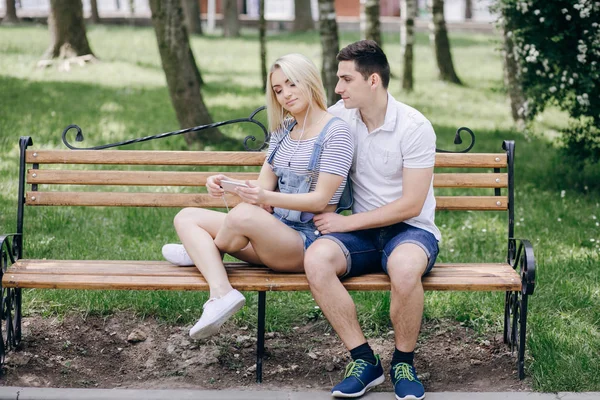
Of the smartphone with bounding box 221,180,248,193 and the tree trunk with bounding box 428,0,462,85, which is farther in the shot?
the tree trunk with bounding box 428,0,462,85

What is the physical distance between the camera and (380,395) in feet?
12.3

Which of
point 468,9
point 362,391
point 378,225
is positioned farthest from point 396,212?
point 468,9

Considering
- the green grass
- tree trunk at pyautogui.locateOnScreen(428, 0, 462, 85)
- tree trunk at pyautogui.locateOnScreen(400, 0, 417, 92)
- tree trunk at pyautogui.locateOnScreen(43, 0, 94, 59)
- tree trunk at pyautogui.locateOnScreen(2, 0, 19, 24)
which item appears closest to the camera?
the green grass

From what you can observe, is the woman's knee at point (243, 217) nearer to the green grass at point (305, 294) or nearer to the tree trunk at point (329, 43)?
the green grass at point (305, 294)

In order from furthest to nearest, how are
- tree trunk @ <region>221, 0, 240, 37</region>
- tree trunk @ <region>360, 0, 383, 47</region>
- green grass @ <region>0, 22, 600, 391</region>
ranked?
tree trunk @ <region>221, 0, 240, 37</region>, tree trunk @ <region>360, 0, 383, 47</region>, green grass @ <region>0, 22, 600, 391</region>

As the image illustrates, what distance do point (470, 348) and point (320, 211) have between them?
1.14 meters

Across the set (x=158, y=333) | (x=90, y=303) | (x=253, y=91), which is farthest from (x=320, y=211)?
(x=253, y=91)

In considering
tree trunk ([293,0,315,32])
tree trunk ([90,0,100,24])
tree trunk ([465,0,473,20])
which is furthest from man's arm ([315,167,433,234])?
tree trunk ([465,0,473,20])

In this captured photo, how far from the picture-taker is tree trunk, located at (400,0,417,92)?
1305 centimetres

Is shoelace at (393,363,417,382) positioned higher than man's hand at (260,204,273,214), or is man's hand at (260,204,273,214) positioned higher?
man's hand at (260,204,273,214)

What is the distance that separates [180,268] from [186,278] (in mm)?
228

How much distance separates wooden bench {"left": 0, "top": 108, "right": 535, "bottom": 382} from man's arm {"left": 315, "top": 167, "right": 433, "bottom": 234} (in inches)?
9.9

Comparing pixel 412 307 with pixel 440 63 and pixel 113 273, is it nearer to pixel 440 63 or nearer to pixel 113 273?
pixel 113 273

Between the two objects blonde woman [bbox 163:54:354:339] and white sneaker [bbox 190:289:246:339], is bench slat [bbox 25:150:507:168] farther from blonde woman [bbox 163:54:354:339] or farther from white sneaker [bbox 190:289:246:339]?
white sneaker [bbox 190:289:246:339]
